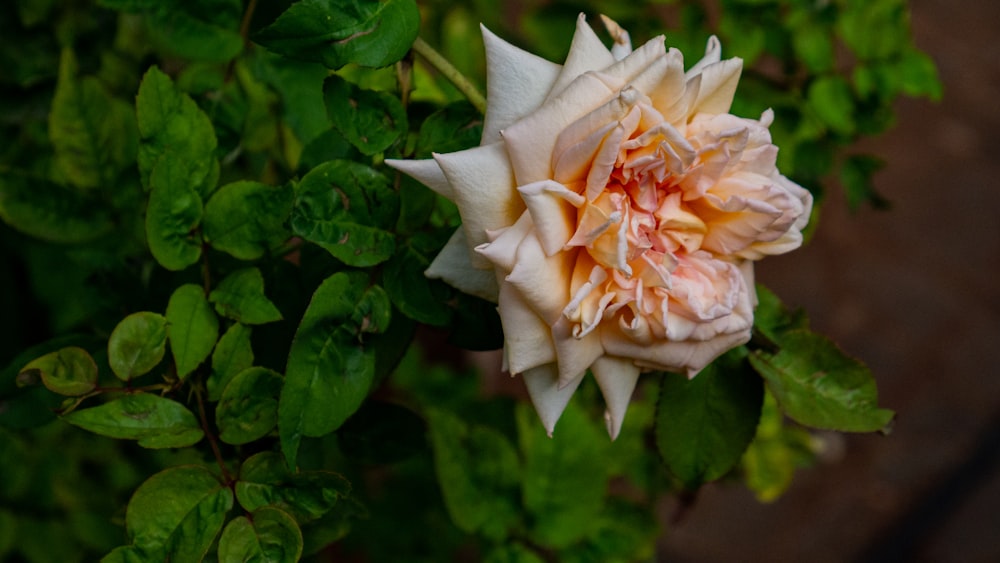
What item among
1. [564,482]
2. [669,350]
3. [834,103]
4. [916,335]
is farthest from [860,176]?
[916,335]

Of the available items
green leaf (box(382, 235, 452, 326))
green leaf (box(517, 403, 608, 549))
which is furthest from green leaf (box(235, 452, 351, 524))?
green leaf (box(517, 403, 608, 549))

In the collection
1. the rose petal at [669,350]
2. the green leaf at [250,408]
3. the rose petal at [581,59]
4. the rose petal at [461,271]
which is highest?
the rose petal at [581,59]

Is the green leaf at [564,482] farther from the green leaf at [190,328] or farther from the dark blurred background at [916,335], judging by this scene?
the dark blurred background at [916,335]

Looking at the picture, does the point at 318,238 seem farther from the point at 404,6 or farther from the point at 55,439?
the point at 55,439

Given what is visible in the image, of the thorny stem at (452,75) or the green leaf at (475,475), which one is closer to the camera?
the thorny stem at (452,75)

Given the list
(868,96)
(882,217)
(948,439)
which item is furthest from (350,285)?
(882,217)

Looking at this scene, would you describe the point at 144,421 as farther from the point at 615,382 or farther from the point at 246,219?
the point at 615,382

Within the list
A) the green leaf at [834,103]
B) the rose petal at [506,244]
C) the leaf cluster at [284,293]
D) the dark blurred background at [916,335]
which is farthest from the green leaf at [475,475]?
the dark blurred background at [916,335]
